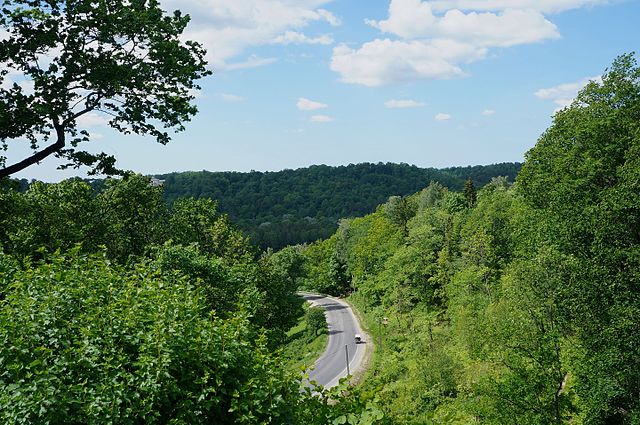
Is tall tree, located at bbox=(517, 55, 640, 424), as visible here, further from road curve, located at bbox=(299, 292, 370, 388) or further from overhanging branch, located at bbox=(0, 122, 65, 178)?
overhanging branch, located at bbox=(0, 122, 65, 178)

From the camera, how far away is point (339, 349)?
52.4 m

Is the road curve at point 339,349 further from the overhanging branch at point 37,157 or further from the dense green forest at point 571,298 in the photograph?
the overhanging branch at point 37,157

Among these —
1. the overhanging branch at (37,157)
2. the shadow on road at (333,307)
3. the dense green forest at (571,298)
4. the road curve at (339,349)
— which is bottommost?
the shadow on road at (333,307)

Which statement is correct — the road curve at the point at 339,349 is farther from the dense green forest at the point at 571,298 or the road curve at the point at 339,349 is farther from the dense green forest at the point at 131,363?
the dense green forest at the point at 131,363

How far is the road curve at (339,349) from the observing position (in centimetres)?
4463

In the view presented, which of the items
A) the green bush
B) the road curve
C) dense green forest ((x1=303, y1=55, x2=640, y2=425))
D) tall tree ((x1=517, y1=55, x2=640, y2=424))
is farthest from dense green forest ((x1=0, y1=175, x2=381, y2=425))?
the road curve

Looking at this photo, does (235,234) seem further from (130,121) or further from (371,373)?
(130,121)

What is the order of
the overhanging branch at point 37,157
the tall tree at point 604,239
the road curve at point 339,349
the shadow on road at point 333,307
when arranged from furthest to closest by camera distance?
the shadow on road at point 333,307 < the road curve at point 339,349 < the tall tree at point 604,239 < the overhanging branch at point 37,157

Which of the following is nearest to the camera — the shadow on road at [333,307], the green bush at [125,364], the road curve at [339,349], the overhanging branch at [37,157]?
the green bush at [125,364]

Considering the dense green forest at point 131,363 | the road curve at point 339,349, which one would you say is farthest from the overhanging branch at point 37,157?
the road curve at point 339,349

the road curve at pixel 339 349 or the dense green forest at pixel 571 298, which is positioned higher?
the dense green forest at pixel 571 298

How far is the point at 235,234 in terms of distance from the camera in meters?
35.5

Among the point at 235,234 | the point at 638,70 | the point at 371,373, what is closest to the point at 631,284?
the point at 638,70

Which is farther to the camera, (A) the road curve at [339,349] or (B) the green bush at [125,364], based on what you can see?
(A) the road curve at [339,349]
